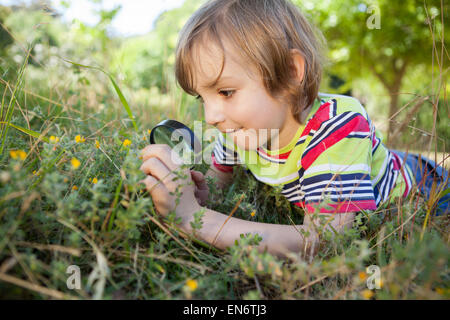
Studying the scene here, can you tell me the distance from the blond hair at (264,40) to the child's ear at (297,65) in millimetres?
17

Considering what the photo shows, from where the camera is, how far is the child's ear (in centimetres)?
168

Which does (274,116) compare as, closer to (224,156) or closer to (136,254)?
(224,156)

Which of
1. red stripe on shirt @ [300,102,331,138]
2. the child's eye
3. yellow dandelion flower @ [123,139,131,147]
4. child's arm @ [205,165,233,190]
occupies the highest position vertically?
the child's eye

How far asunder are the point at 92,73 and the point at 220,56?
1.82 metres

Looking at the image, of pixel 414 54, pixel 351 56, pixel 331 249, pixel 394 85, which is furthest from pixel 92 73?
pixel 394 85

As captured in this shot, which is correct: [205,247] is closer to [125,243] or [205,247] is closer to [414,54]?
[125,243]

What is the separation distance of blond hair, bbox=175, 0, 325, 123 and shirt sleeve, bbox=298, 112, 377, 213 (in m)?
0.26

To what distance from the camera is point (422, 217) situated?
146 cm

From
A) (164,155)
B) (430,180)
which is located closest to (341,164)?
(164,155)

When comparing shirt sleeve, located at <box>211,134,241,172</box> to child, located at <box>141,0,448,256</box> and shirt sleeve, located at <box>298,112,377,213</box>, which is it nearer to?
child, located at <box>141,0,448,256</box>

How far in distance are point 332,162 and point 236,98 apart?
54 centimetres

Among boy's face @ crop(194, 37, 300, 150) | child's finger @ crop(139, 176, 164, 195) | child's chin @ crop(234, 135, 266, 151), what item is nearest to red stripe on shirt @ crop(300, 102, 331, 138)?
boy's face @ crop(194, 37, 300, 150)
